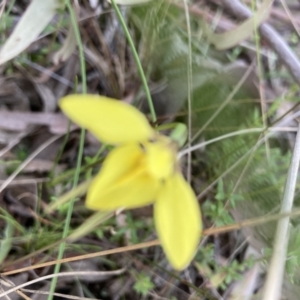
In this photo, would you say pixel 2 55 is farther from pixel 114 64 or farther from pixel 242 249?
pixel 242 249

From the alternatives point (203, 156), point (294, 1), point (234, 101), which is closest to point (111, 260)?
point (203, 156)

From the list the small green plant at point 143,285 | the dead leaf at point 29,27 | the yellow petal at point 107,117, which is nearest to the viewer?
the yellow petal at point 107,117

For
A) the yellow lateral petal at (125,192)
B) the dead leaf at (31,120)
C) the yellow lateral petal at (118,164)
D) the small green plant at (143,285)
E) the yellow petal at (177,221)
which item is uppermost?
the yellow lateral petal at (118,164)

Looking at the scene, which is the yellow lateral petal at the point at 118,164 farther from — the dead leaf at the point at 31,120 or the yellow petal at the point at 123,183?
the dead leaf at the point at 31,120

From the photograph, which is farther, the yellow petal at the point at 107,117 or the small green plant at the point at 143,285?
the small green plant at the point at 143,285

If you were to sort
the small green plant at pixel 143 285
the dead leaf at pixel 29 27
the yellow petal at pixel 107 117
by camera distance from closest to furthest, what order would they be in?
the yellow petal at pixel 107 117 < the dead leaf at pixel 29 27 < the small green plant at pixel 143 285

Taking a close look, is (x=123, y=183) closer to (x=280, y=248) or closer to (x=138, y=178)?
(x=138, y=178)

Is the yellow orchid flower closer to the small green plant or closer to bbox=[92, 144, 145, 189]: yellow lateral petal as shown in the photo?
bbox=[92, 144, 145, 189]: yellow lateral petal

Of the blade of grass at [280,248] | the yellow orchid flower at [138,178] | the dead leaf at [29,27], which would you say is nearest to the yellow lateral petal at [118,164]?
the yellow orchid flower at [138,178]
